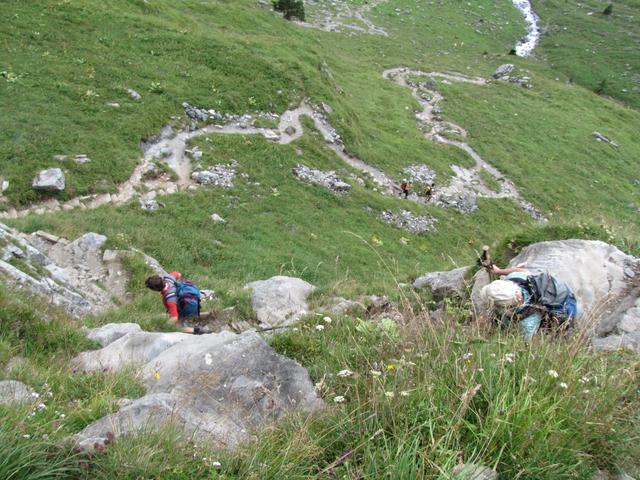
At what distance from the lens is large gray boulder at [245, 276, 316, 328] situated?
12.7 metres

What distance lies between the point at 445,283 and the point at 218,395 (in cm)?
933

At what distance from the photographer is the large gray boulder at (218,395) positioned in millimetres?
3975

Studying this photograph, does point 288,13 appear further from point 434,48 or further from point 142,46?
point 142,46

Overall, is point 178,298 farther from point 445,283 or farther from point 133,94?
point 133,94

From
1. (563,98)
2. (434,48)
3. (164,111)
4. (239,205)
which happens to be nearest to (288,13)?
(434,48)

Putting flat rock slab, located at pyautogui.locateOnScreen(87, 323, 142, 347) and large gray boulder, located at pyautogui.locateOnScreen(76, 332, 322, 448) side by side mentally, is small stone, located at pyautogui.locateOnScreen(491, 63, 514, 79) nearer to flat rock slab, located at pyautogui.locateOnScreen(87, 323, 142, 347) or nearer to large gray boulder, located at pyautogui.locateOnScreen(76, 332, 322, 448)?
flat rock slab, located at pyautogui.locateOnScreen(87, 323, 142, 347)

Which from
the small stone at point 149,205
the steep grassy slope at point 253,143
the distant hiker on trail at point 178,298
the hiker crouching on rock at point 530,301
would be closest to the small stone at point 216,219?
the steep grassy slope at point 253,143

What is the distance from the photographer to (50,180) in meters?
18.4

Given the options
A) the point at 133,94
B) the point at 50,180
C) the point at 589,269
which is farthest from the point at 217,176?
the point at 589,269

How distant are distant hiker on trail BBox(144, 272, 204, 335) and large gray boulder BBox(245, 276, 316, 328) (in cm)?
195

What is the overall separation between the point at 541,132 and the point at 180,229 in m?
43.7

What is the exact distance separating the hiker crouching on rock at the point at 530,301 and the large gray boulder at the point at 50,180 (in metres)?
17.8

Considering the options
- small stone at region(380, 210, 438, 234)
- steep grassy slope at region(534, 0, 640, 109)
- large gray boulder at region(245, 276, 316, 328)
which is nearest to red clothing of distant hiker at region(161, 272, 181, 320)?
large gray boulder at region(245, 276, 316, 328)

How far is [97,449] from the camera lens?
3361 mm
